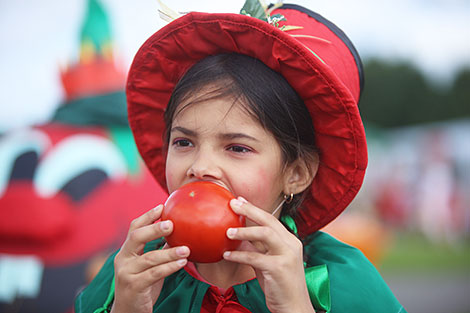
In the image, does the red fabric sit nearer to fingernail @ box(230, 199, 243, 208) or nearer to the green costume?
the green costume

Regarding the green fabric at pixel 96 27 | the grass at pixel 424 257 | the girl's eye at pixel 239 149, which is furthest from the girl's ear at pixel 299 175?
the grass at pixel 424 257

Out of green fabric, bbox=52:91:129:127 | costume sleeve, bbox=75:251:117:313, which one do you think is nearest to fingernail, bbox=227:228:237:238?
costume sleeve, bbox=75:251:117:313

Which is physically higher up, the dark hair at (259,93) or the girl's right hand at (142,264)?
the dark hair at (259,93)

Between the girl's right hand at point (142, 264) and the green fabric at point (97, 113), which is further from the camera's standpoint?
the green fabric at point (97, 113)

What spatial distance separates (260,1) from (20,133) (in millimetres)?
2787

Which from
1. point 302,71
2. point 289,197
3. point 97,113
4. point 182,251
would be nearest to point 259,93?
point 302,71

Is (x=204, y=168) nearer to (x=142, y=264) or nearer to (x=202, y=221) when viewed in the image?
(x=202, y=221)

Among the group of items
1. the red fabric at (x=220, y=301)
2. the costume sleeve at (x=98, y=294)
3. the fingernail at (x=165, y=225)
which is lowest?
the costume sleeve at (x=98, y=294)

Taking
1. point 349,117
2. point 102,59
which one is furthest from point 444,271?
point 349,117

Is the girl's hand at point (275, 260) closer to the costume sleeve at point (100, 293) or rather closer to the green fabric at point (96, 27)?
the costume sleeve at point (100, 293)

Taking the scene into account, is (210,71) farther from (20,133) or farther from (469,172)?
(469,172)

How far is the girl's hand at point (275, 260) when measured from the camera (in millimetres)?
1579

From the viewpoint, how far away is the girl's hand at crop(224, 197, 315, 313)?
158 cm

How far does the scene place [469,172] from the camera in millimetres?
19969
